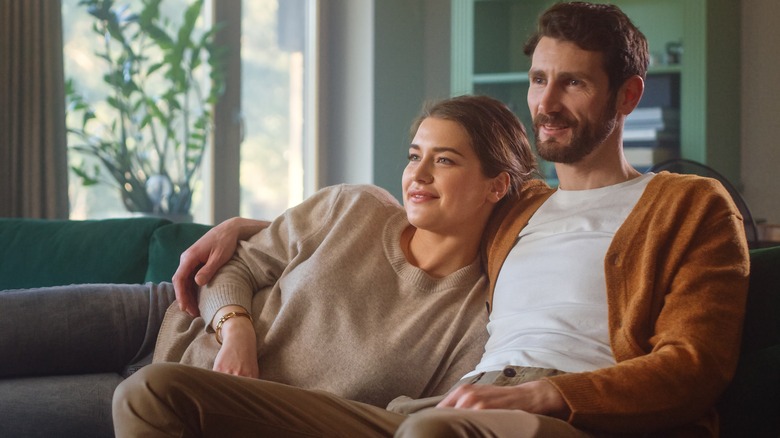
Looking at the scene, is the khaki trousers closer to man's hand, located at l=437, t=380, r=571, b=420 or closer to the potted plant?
man's hand, located at l=437, t=380, r=571, b=420

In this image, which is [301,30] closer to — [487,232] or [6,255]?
[6,255]

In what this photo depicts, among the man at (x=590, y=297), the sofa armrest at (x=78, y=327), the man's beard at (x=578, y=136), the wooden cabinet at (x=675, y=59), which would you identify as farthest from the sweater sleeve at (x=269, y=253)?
the wooden cabinet at (x=675, y=59)

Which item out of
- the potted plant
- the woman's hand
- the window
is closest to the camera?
the woman's hand

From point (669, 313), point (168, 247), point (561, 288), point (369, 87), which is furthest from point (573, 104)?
point (369, 87)

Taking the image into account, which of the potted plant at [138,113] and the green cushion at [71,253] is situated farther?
the potted plant at [138,113]

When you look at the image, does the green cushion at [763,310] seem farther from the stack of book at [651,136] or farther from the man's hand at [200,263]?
the stack of book at [651,136]

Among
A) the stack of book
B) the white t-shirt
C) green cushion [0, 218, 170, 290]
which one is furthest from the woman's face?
the stack of book

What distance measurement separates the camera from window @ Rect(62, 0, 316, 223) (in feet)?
12.6

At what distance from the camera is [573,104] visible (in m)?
1.85

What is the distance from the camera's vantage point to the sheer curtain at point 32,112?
10.6 feet

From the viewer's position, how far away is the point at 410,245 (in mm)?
2033

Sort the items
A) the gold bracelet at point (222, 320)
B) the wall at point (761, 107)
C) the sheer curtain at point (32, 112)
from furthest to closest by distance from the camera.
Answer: the wall at point (761, 107) → the sheer curtain at point (32, 112) → the gold bracelet at point (222, 320)

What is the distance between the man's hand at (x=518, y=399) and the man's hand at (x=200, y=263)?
79 cm

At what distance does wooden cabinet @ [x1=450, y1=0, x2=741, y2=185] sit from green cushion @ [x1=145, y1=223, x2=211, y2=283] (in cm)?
180
